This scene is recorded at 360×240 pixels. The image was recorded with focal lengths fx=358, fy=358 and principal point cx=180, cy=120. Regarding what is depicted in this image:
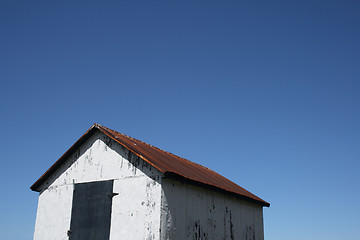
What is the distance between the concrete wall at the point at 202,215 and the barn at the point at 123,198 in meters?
0.03

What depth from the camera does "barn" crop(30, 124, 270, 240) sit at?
11.4 metres

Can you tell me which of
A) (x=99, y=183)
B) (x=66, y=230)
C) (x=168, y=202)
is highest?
(x=99, y=183)

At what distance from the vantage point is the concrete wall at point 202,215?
11.4 m

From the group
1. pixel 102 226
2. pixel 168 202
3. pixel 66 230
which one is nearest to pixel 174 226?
pixel 168 202

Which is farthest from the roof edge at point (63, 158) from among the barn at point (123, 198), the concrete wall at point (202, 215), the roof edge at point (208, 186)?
the concrete wall at point (202, 215)

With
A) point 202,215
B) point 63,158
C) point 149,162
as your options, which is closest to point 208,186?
point 202,215

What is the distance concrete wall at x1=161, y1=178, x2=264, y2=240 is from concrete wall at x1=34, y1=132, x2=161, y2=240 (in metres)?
0.47

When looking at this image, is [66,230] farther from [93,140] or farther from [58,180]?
[93,140]

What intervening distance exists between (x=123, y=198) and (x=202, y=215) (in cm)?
293

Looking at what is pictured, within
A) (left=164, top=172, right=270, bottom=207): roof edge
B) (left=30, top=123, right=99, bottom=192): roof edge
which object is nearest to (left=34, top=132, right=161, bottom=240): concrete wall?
A: (left=30, top=123, right=99, bottom=192): roof edge

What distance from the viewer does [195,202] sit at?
12609 mm

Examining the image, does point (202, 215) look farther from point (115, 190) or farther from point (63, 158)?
point (63, 158)

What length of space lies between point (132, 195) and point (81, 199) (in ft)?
7.77

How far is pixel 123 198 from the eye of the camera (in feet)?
39.5
